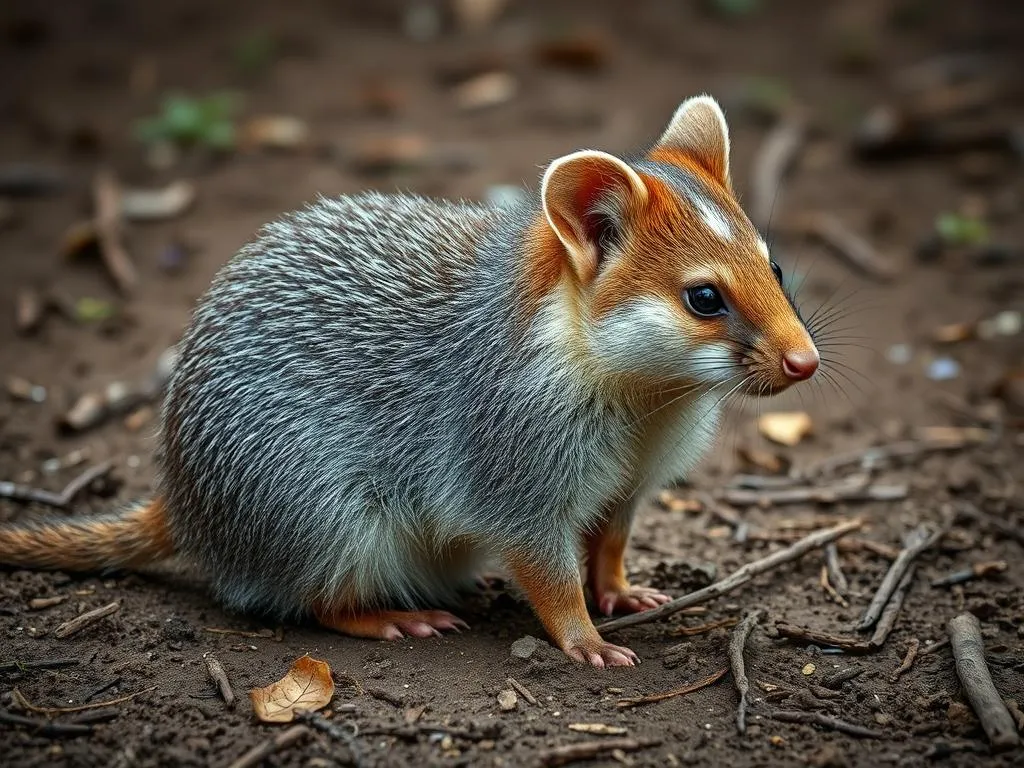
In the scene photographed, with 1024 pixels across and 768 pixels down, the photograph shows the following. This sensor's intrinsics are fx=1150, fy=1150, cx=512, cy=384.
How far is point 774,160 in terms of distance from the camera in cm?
984

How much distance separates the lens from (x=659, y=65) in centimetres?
1130

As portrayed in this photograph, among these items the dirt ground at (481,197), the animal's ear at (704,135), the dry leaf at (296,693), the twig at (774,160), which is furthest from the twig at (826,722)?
the twig at (774,160)

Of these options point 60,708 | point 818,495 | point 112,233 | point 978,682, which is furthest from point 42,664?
point 112,233

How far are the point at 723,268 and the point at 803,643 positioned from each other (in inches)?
71.8

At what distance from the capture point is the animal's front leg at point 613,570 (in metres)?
5.50

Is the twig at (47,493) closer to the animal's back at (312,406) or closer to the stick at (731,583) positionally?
the animal's back at (312,406)

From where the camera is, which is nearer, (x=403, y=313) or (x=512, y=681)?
(x=512, y=681)

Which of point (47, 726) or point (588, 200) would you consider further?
point (588, 200)

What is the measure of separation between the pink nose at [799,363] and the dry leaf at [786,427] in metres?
2.95

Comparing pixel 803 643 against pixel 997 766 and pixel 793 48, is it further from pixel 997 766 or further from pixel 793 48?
pixel 793 48

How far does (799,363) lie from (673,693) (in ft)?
4.85

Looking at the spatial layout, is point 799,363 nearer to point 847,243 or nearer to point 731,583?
point 731,583

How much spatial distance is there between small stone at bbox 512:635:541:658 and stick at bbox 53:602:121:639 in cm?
189

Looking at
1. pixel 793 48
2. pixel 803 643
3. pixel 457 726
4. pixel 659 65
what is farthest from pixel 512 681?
pixel 793 48
